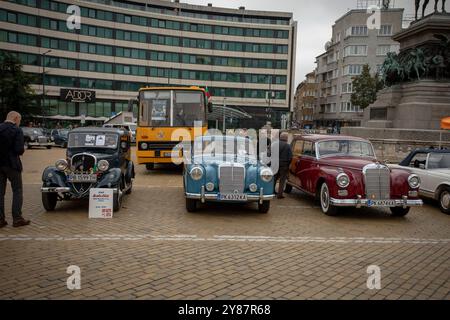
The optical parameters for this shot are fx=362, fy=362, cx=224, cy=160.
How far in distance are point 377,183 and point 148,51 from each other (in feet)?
207

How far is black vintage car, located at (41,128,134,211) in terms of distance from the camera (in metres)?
7.81

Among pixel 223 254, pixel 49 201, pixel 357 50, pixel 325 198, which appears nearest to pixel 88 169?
pixel 49 201

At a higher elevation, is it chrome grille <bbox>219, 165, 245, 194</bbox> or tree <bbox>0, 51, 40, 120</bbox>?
tree <bbox>0, 51, 40, 120</bbox>

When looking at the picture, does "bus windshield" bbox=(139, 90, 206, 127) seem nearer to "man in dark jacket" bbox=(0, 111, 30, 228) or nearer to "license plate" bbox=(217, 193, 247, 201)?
"license plate" bbox=(217, 193, 247, 201)

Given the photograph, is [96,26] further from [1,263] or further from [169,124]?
[1,263]

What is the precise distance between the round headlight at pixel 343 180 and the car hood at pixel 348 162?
0.41 m

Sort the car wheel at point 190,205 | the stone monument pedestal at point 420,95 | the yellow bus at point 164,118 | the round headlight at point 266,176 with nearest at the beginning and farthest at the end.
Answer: the round headlight at point 266,176 → the car wheel at point 190,205 → the yellow bus at point 164,118 → the stone monument pedestal at point 420,95

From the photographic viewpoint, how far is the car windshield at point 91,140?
30.2 feet

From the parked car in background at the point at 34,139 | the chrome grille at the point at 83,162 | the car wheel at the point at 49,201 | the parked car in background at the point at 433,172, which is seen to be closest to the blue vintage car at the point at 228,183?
the chrome grille at the point at 83,162

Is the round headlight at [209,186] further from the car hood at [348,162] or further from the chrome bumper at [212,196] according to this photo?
the car hood at [348,162]

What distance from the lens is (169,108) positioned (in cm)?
1428

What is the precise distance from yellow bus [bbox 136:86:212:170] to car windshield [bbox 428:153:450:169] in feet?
26.4

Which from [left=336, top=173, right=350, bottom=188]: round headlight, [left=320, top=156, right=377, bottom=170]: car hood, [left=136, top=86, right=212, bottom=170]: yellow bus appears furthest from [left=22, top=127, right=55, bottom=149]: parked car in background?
[left=336, top=173, right=350, bottom=188]: round headlight

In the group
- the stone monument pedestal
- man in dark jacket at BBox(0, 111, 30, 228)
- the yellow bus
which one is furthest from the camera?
the stone monument pedestal
